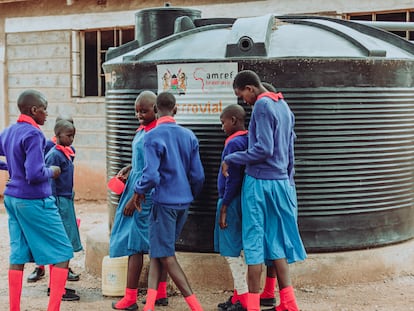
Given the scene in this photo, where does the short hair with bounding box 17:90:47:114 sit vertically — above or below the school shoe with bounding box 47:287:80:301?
above

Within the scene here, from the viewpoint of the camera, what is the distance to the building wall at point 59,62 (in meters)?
11.2

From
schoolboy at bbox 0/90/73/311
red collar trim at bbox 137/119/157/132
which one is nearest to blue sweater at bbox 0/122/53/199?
schoolboy at bbox 0/90/73/311

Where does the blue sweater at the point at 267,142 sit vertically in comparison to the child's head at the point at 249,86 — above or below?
below

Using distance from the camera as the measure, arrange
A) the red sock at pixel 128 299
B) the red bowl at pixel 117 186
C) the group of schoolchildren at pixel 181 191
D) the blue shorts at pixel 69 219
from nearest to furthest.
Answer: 1. the group of schoolchildren at pixel 181 191
2. the red sock at pixel 128 299
3. the red bowl at pixel 117 186
4. the blue shorts at pixel 69 219

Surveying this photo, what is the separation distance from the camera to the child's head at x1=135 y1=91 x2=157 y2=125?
5184mm

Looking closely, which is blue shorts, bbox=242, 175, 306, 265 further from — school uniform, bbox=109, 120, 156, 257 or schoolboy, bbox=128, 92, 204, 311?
school uniform, bbox=109, 120, 156, 257

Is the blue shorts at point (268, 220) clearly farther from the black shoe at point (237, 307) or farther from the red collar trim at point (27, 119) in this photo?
the red collar trim at point (27, 119)

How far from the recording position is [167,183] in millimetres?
4902

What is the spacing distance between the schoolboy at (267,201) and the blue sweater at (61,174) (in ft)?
5.51

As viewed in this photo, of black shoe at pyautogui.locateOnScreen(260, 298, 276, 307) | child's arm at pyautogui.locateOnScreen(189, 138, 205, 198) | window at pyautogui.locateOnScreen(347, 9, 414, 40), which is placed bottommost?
black shoe at pyautogui.locateOnScreen(260, 298, 276, 307)

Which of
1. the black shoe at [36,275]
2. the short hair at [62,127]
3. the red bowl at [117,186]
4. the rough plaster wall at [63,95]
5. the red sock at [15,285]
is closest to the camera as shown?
the red sock at [15,285]

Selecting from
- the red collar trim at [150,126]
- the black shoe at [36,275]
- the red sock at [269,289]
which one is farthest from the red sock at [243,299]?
the black shoe at [36,275]

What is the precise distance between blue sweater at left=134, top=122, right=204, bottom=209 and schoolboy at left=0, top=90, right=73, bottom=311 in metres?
0.66

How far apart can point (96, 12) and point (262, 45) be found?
6104 millimetres
